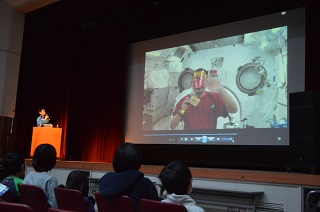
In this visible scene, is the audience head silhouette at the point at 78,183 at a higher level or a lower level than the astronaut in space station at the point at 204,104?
lower

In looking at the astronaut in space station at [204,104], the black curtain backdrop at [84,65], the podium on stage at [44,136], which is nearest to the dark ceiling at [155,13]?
the black curtain backdrop at [84,65]

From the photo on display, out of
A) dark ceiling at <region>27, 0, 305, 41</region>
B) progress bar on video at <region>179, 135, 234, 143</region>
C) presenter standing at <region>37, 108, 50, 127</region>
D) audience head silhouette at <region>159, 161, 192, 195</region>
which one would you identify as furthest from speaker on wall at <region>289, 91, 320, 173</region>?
presenter standing at <region>37, 108, 50, 127</region>

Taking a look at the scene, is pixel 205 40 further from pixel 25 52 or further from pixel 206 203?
pixel 25 52

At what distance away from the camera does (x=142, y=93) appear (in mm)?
6898

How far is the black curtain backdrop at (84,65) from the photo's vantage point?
656 centimetres

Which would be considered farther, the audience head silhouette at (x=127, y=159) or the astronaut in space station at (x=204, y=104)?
the astronaut in space station at (x=204, y=104)

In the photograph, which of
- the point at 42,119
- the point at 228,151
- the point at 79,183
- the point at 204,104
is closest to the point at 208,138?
the point at 228,151

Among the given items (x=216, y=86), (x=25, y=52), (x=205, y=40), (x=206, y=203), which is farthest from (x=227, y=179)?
(x=25, y=52)

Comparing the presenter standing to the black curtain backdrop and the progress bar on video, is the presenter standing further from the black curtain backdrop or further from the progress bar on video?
A: the progress bar on video

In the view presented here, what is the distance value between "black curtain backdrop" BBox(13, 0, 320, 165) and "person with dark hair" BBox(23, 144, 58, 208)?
12.6ft

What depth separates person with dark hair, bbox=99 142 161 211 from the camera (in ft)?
7.16

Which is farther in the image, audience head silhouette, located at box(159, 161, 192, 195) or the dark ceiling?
the dark ceiling

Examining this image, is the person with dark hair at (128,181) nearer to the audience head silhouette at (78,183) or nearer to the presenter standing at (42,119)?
the audience head silhouette at (78,183)

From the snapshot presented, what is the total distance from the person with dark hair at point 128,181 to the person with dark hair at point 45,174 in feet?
2.08
